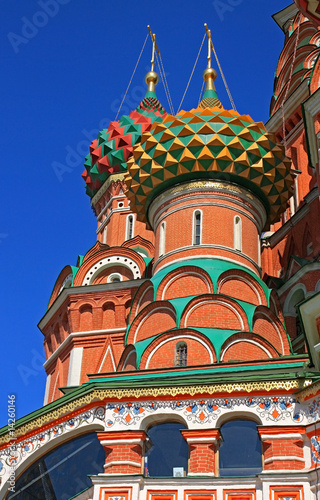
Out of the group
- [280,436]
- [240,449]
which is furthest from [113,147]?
[280,436]

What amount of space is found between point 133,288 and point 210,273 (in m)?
4.78

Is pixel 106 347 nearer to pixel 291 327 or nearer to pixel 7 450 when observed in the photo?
pixel 291 327

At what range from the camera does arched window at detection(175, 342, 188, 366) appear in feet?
48.6

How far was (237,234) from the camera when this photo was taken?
17156mm

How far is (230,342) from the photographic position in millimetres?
14906

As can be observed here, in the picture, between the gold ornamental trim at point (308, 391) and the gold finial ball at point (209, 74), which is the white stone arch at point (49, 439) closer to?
the gold ornamental trim at point (308, 391)

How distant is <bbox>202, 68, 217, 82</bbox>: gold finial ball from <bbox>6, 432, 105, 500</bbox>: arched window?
13.3 meters

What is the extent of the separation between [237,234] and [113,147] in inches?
379

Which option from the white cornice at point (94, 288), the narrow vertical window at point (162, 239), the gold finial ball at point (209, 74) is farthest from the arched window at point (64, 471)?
the gold finial ball at point (209, 74)

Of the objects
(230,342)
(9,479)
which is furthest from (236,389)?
(230,342)

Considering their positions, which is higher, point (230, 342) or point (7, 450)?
point (230, 342)

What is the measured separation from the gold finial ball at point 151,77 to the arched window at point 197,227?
12.9 m

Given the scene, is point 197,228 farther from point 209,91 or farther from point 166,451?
point 166,451

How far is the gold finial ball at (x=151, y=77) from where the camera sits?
2898cm
